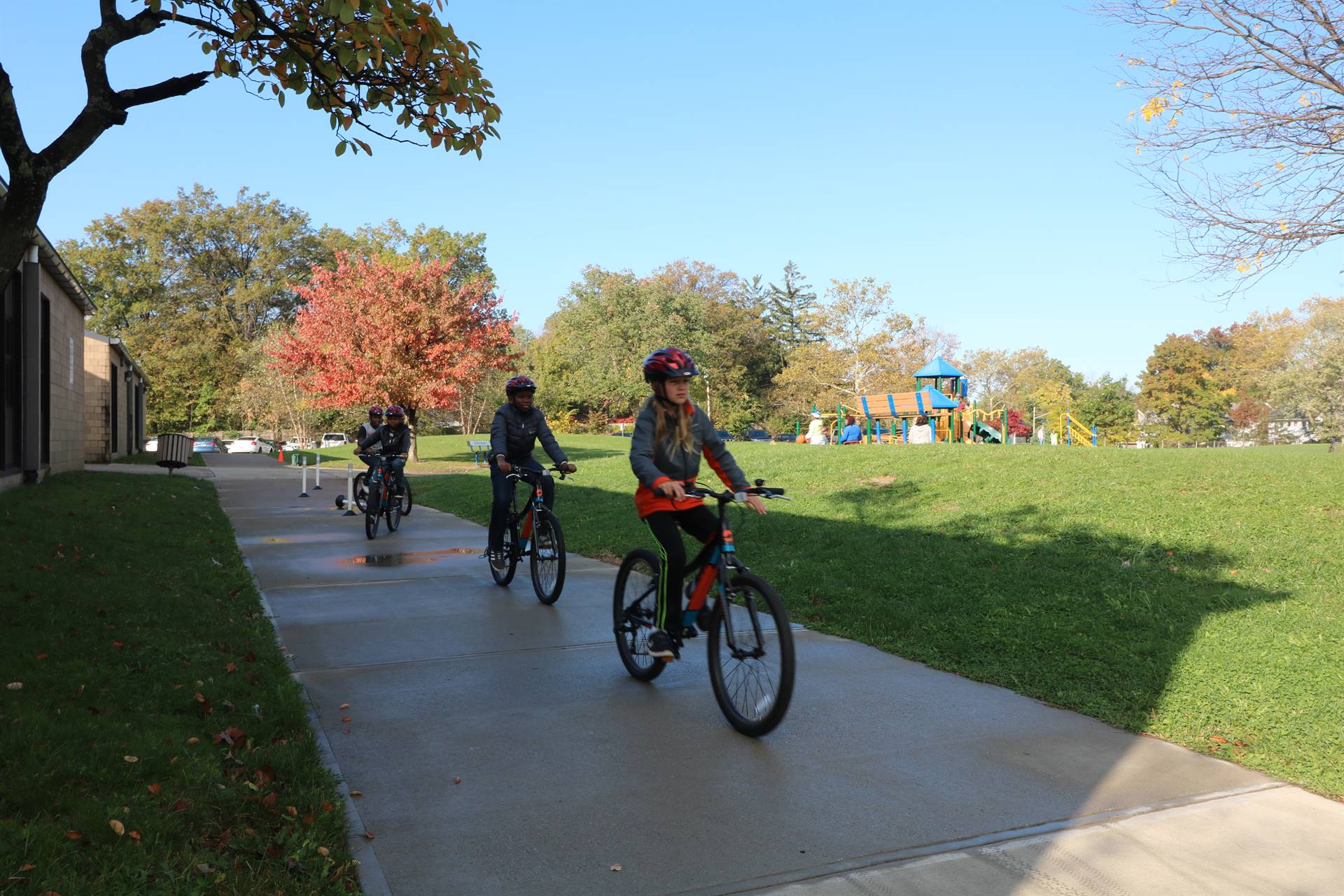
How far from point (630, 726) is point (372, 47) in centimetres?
443

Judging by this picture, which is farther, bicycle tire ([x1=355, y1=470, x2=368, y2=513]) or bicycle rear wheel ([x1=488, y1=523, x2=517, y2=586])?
bicycle tire ([x1=355, y1=470, x2=368, y2=513])

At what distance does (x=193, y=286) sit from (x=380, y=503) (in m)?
63.6

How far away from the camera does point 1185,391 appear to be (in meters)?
81.1

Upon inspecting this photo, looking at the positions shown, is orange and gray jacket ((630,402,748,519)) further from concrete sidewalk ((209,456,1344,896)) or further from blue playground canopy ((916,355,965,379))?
blue playground canopy ((916,355,965,379))

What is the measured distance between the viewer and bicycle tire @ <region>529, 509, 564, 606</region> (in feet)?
27.6

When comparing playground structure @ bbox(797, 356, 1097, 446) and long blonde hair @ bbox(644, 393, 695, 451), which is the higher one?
playground structure @ bbox(797, 356, 1097, 446)

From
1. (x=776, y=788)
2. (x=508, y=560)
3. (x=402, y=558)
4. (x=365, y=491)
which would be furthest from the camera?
(x=365, y=491)

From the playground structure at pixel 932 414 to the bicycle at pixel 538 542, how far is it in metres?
25.8

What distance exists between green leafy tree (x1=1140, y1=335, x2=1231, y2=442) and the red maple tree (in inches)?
2604

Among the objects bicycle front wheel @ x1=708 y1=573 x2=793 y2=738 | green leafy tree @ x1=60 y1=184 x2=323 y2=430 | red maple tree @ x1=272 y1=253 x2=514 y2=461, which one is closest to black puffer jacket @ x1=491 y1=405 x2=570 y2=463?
bicycle front wheel @ x1=708 y1=573 x2=793 y2=738

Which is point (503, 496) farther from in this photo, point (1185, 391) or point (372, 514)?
point (1185, 391)

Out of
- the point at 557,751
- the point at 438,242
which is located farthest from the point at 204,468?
the point at 438,242

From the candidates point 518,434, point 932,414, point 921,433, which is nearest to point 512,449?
point 518,434

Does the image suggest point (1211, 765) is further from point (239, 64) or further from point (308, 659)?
point (239, 64)
